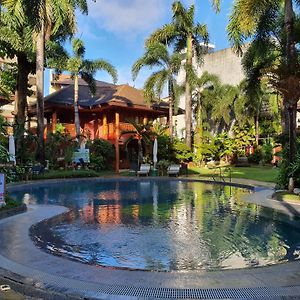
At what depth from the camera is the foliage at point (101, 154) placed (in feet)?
96.1

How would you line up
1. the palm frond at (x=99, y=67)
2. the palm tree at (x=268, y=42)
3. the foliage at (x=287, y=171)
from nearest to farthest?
the foliage at (x=287, y=171) → the palm tree at (x=268, y=42) → the palm frond at (x=99, y=67)

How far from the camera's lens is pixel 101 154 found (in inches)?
1198

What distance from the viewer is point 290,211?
11.1 m

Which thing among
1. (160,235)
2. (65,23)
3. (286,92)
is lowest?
(160,235)

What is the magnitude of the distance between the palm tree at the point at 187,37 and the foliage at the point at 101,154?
22.0 ft

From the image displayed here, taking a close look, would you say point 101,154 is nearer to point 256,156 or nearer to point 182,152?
point 182,152

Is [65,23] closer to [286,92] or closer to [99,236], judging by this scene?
[286,92]

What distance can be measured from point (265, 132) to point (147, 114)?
1339 cm

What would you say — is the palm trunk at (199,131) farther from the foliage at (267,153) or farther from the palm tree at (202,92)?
the foliage at (267,153)

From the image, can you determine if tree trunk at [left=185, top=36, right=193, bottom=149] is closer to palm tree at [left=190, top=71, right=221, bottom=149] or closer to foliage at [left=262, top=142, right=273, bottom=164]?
palm tree at [left=190, top=71, right=221, bottom=149]

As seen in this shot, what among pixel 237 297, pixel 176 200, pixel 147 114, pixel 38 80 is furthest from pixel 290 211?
pixel 147 114

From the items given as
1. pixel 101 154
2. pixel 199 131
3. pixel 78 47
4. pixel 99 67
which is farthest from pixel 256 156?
pixel 78 47

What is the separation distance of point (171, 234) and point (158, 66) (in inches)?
991

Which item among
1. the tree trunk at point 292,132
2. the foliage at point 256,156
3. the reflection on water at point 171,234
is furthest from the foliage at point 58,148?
the foliage at point 256,156
